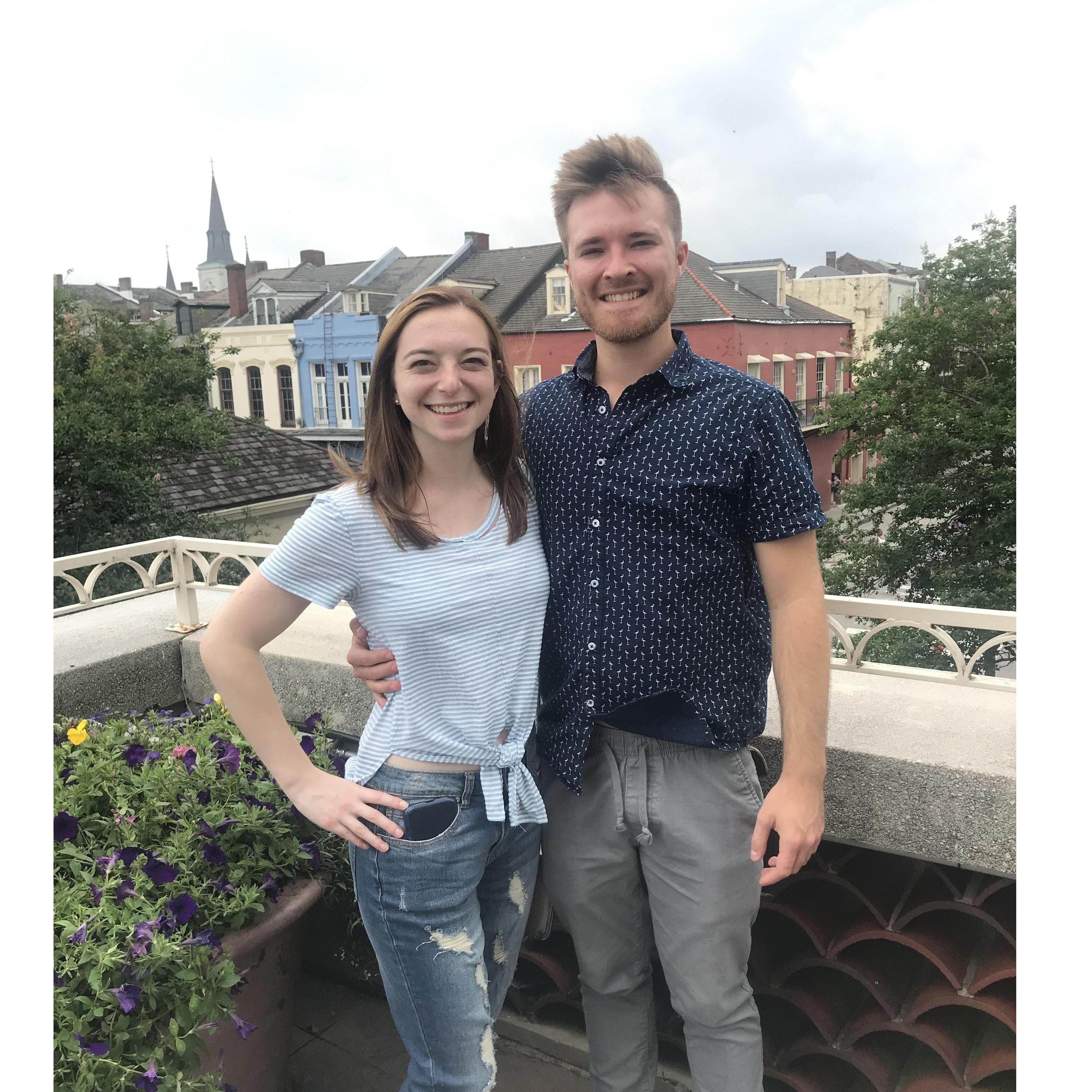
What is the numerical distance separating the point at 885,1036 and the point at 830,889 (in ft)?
0.76

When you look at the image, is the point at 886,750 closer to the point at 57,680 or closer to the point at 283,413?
the point at 57,680

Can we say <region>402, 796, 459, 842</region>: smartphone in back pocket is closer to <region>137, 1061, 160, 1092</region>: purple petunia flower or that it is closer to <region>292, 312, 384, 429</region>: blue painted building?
<region>137, 1061, 160, 1092</region>: purple petunia flower

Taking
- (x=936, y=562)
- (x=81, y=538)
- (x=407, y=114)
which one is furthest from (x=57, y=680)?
(x=407, y=114)

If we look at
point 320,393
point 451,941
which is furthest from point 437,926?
point 320,393

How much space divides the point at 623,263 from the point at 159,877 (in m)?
1.04

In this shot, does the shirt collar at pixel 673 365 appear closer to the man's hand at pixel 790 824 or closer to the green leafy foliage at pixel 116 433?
the man's hand at pixel 790 824

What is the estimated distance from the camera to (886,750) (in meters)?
1.33

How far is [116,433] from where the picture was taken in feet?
38.9

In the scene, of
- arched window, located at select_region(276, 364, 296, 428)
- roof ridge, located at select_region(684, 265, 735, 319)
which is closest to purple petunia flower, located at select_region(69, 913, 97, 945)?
roof ridge, located at select_region(684, 265, 735, 319)

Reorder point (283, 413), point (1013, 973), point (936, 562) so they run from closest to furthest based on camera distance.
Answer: point (1013, 973)
point (936, 562)
point (283, 413)

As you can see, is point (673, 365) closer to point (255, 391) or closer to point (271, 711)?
point (271, 711)

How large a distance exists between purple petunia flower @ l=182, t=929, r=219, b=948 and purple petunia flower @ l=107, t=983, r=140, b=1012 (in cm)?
8

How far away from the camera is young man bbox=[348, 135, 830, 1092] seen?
1.11 meters
